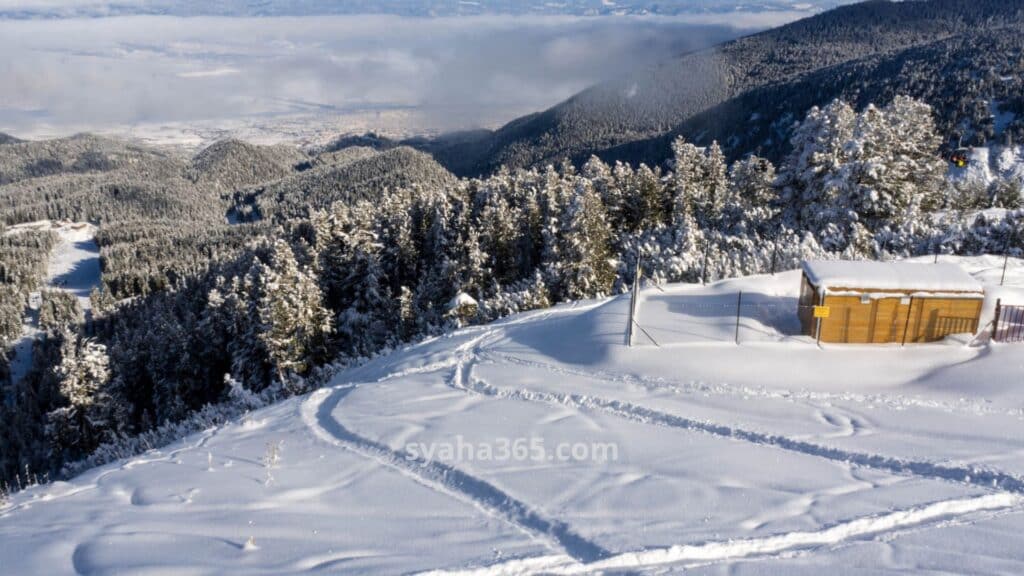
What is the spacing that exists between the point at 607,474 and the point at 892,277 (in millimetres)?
10917

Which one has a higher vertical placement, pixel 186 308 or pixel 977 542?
pixel 977 542

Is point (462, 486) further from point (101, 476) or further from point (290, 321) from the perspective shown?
point (290, 321)

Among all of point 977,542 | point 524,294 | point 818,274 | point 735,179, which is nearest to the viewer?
point 977,542

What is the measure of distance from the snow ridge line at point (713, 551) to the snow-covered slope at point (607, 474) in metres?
0.03

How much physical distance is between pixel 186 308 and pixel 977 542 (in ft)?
260

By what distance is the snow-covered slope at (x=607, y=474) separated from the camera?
23.8 feet

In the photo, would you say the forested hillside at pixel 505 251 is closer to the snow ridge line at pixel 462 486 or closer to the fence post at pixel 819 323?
the fence post at pixel 819 323

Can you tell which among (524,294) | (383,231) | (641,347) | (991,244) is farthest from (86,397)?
(991,244)

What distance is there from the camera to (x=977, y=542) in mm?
7082

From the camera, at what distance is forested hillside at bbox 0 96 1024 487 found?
28.4 m

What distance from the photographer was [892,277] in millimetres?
15719

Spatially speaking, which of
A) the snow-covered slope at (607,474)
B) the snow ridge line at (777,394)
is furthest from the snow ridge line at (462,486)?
the snow ridge line at (777,394)

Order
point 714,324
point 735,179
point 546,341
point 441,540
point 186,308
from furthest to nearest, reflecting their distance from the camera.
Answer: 1. point 186,308
2. point 735,179
3. point 546,341
4. point 714,324
5. point 441,540

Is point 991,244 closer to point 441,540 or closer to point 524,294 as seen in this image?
point 524,294
